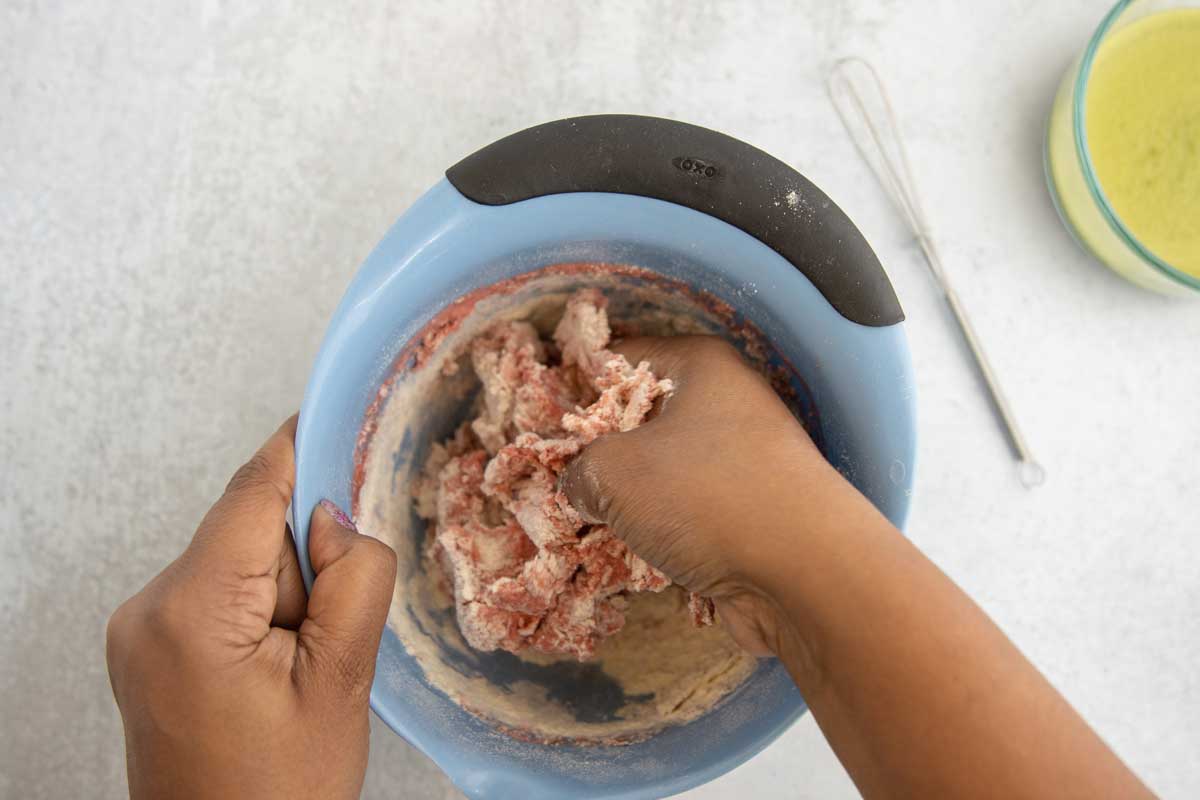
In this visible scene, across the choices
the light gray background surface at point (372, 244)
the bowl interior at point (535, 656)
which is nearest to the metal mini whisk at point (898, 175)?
the light gray background surface at point (372, 244)

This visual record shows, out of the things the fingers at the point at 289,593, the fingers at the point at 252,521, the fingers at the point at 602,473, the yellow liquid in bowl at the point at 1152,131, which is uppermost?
the yellow liquid in bowl at the point at 1152,131

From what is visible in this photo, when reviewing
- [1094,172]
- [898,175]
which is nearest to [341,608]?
[898,175]

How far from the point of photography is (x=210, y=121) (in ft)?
3.06

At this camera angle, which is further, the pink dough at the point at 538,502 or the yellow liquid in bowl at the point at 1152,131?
the yellow liquid in bowl at the point at 1152,131

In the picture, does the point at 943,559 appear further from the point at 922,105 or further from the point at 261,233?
the point at 261,233

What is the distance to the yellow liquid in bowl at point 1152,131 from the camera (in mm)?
893

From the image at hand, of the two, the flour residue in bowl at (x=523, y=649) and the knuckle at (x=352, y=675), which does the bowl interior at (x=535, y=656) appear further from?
the knuckle at (x=352, y=675)

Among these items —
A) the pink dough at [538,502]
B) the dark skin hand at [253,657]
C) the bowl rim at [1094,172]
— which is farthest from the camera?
the bowl rim at [1094,172]

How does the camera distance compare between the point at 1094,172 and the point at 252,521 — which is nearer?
the point at 252,521

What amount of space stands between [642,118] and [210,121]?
560mm

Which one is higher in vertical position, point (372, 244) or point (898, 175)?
point (898, 175)

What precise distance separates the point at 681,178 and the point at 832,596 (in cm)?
32

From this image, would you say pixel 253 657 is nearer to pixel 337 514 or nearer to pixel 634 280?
pixel 337 514

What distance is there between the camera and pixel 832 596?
53 cm
